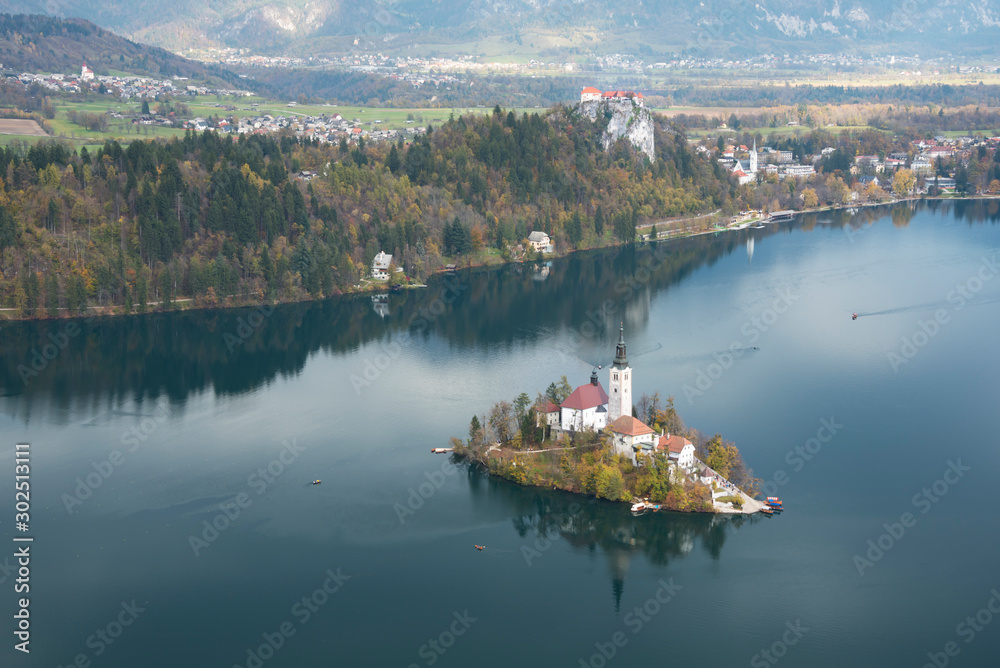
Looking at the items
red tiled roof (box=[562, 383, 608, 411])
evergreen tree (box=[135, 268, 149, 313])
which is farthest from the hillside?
red tiled roof (box=[562, 383, 608, 411])

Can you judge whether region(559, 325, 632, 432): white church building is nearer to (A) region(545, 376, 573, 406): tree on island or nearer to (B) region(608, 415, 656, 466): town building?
(A) region(545, 376, 573, 406): tree on island

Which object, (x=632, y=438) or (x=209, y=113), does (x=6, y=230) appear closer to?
(x=632, y=438)

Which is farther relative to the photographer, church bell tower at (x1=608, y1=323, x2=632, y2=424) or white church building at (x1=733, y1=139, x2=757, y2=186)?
white church building at (x1=733, y1=139, x2=757, y2=186)

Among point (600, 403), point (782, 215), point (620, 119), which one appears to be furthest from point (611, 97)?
point (600, 403)

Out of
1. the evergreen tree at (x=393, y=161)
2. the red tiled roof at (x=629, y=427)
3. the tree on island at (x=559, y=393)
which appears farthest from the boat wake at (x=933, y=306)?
the evergreen tree at (x=393, y=161)

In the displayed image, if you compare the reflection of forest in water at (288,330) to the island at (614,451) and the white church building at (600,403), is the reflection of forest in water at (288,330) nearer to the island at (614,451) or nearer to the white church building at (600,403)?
the island at (614,451)

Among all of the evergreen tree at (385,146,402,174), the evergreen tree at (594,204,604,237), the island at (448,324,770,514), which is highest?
the evergreen tree at (385,146,402,174)

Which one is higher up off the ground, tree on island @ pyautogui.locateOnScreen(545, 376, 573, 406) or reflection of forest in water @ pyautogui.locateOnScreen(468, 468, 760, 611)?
tree on island @ pyautogui.locateOnScreen(545, 376, 573, 406)
